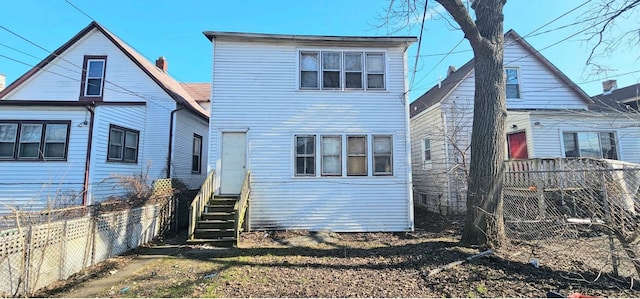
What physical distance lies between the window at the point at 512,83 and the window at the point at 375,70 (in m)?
6.54

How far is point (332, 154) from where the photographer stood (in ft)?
32.7

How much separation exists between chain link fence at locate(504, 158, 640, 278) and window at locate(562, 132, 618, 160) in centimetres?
419

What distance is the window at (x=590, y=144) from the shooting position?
11922 millimetres

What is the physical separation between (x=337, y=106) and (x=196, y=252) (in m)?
5.94

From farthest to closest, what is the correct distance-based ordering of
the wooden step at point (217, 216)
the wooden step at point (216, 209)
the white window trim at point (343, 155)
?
the white window trim at point (343, 155) < the wooden step at point (216, 209) < the wooden step at point (217, 216)

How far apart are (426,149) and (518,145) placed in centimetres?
358

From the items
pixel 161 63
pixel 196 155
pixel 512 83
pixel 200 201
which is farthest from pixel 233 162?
pixel 512 83

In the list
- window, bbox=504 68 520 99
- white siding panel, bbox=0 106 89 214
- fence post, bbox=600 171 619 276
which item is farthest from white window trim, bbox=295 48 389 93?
white siding panel, bbox=0 106 89 214

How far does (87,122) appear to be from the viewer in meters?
10.2

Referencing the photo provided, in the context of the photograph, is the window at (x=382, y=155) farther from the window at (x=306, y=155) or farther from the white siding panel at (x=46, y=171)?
the white siding panel at (x=46, y=171)

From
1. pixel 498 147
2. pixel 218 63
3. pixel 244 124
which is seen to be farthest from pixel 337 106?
pixel 498 147

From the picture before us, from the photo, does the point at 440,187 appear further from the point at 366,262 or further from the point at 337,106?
the point at 366,262

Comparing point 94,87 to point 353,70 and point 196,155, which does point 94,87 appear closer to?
point 196,155

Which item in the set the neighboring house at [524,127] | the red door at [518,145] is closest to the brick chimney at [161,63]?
the neighboring house at [524,127]
